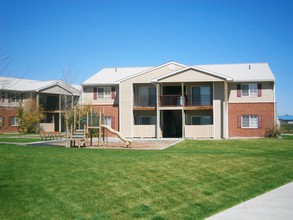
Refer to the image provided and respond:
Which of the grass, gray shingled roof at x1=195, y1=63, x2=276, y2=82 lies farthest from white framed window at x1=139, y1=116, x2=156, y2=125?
the grass

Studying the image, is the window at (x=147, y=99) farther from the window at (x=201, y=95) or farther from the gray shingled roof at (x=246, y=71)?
the gray shingled roof at (x=246, y=71)

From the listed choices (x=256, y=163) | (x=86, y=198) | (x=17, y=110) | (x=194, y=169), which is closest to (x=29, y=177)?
(x=86, y=198)

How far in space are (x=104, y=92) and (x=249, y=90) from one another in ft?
50.4

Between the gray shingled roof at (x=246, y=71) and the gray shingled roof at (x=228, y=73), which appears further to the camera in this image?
the gray shingled roof at (x=228, y=73)

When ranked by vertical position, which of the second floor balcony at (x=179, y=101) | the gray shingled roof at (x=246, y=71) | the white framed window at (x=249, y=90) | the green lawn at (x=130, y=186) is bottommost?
the green lawn at (x=130, y=186)

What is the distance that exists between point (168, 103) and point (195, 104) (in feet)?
8.90

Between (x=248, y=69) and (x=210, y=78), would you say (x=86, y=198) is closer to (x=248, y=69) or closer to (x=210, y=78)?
(x=210, y=78)

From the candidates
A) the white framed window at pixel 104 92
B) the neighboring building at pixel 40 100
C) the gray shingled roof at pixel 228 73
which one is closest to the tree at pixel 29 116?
the neighboring building at pixel 40 100

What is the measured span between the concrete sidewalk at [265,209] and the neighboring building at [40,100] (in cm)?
3875

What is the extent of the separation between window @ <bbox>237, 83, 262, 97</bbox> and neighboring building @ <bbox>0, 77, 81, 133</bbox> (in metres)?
22.0

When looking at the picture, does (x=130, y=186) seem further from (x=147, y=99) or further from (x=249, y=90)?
(x=249, y=90)

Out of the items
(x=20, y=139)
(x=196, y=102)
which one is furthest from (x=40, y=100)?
(x=196, y=102)

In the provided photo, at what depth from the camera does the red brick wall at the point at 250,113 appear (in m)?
33.8

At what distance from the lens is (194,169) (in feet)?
41.5
